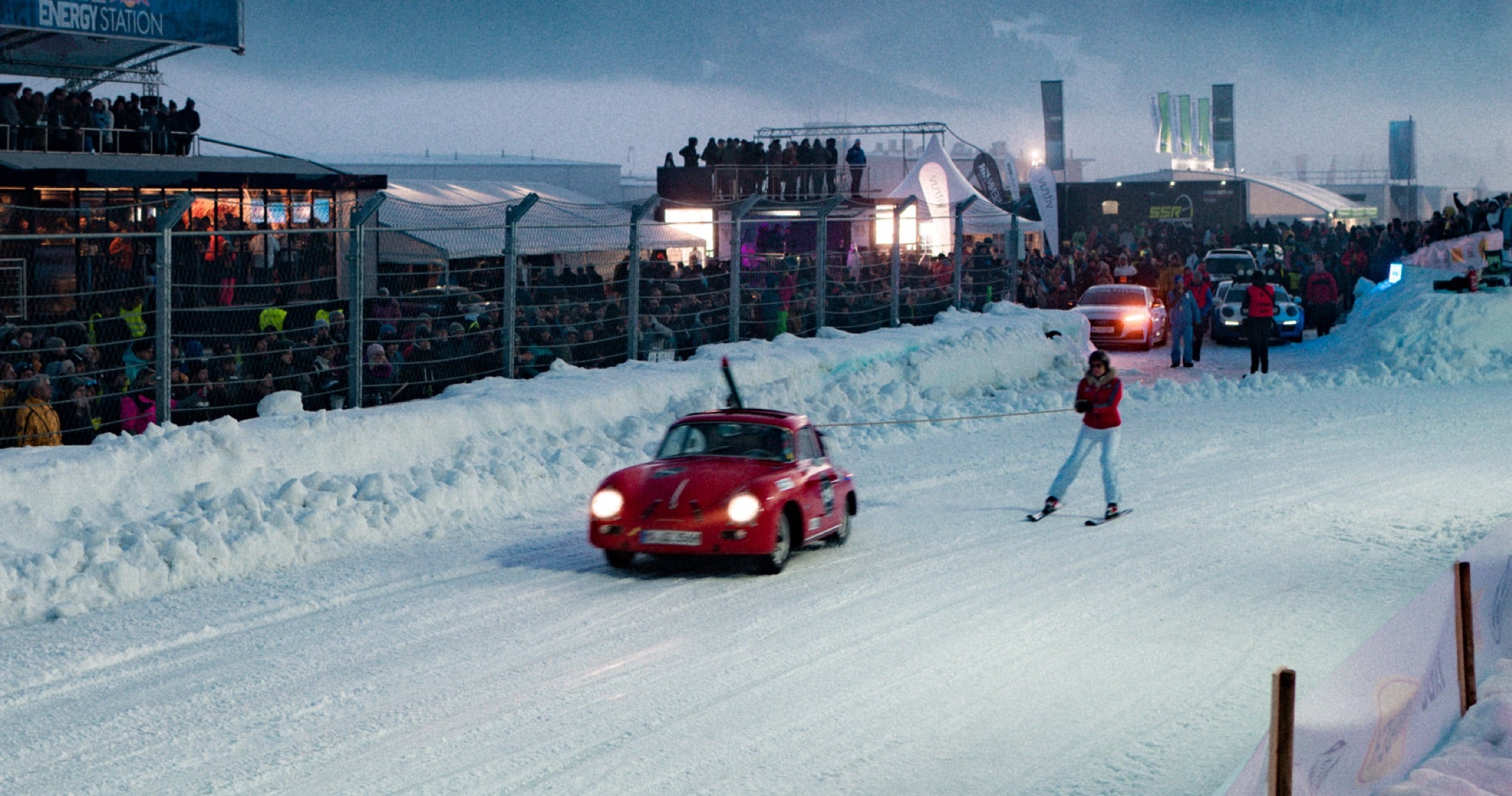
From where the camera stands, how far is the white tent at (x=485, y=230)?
60.3 ft

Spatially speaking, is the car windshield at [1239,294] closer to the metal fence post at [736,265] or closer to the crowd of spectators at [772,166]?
the crowd of spectators at [772,166]

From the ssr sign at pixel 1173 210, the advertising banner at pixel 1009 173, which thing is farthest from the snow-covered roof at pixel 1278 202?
the advertising banner at pixel 1009 173

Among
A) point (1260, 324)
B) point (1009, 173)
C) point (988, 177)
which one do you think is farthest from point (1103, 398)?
point (1009, 173)

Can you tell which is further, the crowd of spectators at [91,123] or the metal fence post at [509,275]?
the crowd of spectators at [91,123]

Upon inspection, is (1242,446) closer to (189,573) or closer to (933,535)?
(933,535)

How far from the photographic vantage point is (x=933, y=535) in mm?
12078

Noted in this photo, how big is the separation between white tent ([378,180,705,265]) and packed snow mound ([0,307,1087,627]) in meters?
1.82

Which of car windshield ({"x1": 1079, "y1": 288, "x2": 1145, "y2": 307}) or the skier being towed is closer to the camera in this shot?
the skier being towed

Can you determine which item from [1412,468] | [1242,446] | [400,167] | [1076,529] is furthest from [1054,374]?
[400,167]

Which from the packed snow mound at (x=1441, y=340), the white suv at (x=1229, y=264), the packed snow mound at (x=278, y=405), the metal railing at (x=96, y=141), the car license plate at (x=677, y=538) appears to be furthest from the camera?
the white suv at (x=1229, y=264)

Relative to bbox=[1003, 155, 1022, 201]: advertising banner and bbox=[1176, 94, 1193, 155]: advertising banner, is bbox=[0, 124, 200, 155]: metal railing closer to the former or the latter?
bbox=[1003, 155, 1022, 201]: advertising banner

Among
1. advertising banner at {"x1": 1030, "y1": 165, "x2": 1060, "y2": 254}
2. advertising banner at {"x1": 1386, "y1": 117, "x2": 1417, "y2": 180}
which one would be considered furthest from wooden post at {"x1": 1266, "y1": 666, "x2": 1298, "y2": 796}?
advertising banner at {"x1": 1386, "y1": 117, "x2": 1417, "y2": 180}

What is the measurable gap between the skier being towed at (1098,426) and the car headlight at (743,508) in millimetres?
3638

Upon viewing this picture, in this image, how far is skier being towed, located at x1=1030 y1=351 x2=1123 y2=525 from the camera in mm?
13047
